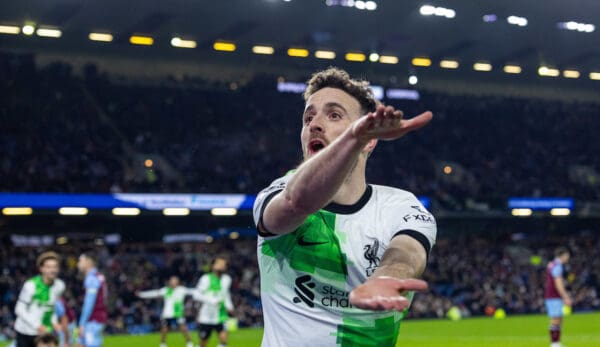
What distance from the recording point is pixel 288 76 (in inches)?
1797

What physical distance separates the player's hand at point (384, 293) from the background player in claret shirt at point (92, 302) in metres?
14.4

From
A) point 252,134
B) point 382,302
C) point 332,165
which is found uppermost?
point 252,134

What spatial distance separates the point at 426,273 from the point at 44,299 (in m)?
30.4

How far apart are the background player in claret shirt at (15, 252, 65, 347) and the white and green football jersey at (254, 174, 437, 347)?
1028cm

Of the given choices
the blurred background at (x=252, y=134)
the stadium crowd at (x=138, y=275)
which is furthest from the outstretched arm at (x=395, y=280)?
the blurred background at (x=252, y=134)

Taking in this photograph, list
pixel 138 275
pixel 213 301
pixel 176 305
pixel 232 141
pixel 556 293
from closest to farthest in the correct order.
→ 1. pixel 213 301
2. pixel 556 293
3. pixel 176 305
4. pixel 138 275
5. pixel 232 141

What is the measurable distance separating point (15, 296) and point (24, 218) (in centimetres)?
508

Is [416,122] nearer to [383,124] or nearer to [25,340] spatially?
[383,124]

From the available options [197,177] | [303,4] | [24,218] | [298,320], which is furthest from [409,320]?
[298,320]

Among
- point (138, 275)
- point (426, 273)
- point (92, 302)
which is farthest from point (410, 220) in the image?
Answer: point (426, 273)

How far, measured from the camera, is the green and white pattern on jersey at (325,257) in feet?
11.4

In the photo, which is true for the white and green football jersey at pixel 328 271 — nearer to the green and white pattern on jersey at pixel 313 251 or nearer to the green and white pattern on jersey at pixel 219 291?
the green and white pattern on jersey at pixel 313 251

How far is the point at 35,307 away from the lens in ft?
43.4

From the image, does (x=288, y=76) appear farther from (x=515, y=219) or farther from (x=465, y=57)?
(x=515, y=219)
